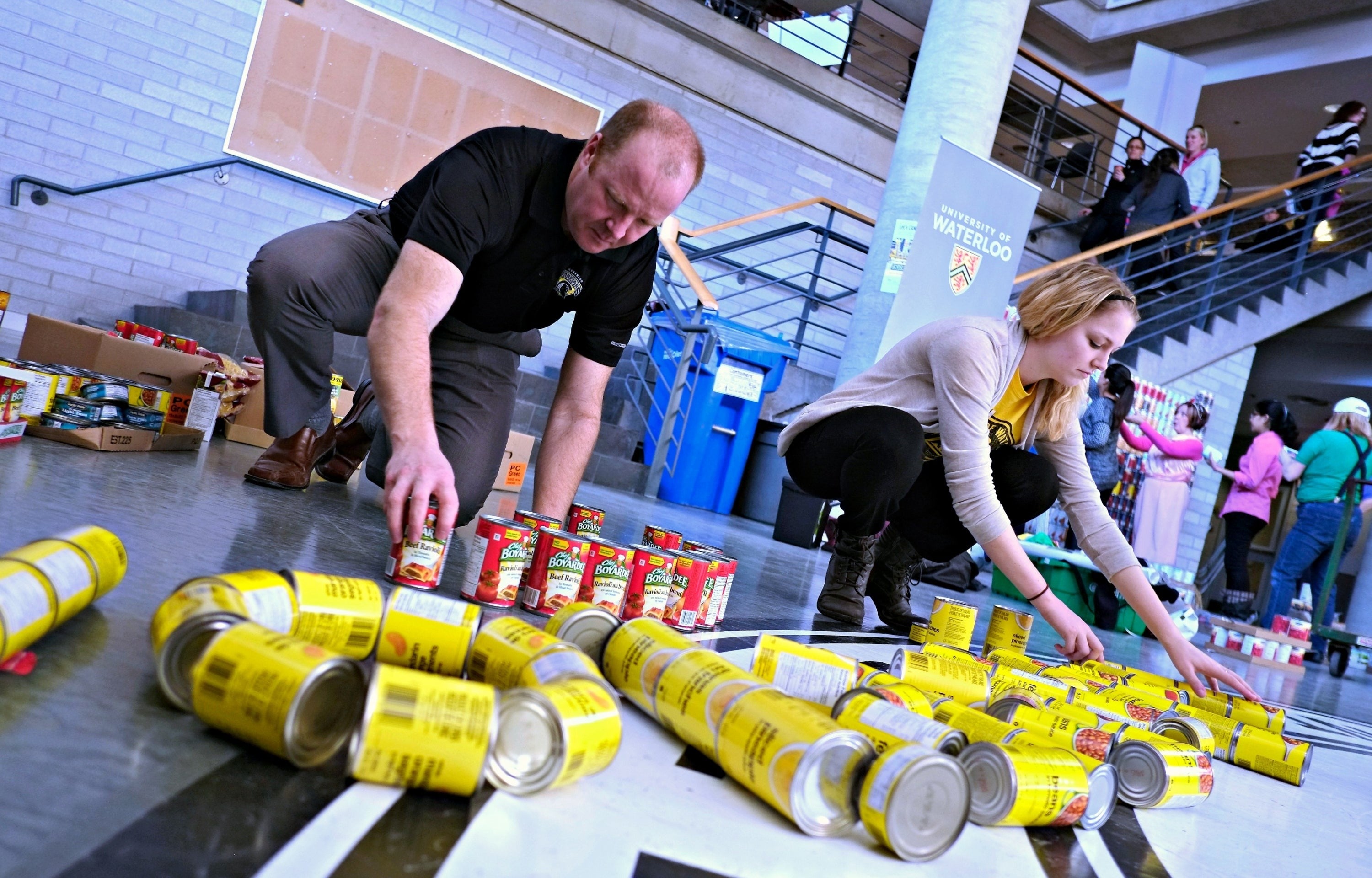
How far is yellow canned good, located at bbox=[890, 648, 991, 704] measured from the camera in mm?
1673

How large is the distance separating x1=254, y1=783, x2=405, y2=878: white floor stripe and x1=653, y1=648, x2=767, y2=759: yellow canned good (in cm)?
36

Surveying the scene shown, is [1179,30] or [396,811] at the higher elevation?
[1179,30]

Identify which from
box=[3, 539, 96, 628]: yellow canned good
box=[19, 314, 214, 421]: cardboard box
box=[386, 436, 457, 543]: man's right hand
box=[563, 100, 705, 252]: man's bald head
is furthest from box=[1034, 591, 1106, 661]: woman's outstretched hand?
box=[19, 314, 214, 421]: cardboard box

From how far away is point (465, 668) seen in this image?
3.86 feet

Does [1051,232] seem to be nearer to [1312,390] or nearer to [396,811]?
[1312,390]

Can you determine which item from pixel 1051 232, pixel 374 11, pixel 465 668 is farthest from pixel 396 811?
pixel 1051 232

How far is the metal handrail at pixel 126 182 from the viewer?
597 centimetres

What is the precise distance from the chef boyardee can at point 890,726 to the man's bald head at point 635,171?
3.20ft

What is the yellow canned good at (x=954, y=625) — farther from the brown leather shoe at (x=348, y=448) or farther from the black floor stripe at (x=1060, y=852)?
the brown leather shoe at (x=348, y=448)

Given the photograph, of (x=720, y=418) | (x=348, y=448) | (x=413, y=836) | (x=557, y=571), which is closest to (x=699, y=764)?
(x=413, y=836)

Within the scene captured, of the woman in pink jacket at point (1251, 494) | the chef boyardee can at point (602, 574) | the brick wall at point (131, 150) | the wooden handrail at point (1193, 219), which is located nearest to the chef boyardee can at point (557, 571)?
the chef boyardee can at point (602, 574)

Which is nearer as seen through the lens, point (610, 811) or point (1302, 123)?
point (610, 811)

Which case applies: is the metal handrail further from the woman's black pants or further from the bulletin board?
the woman's black pants

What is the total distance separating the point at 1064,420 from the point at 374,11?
6.08 m
